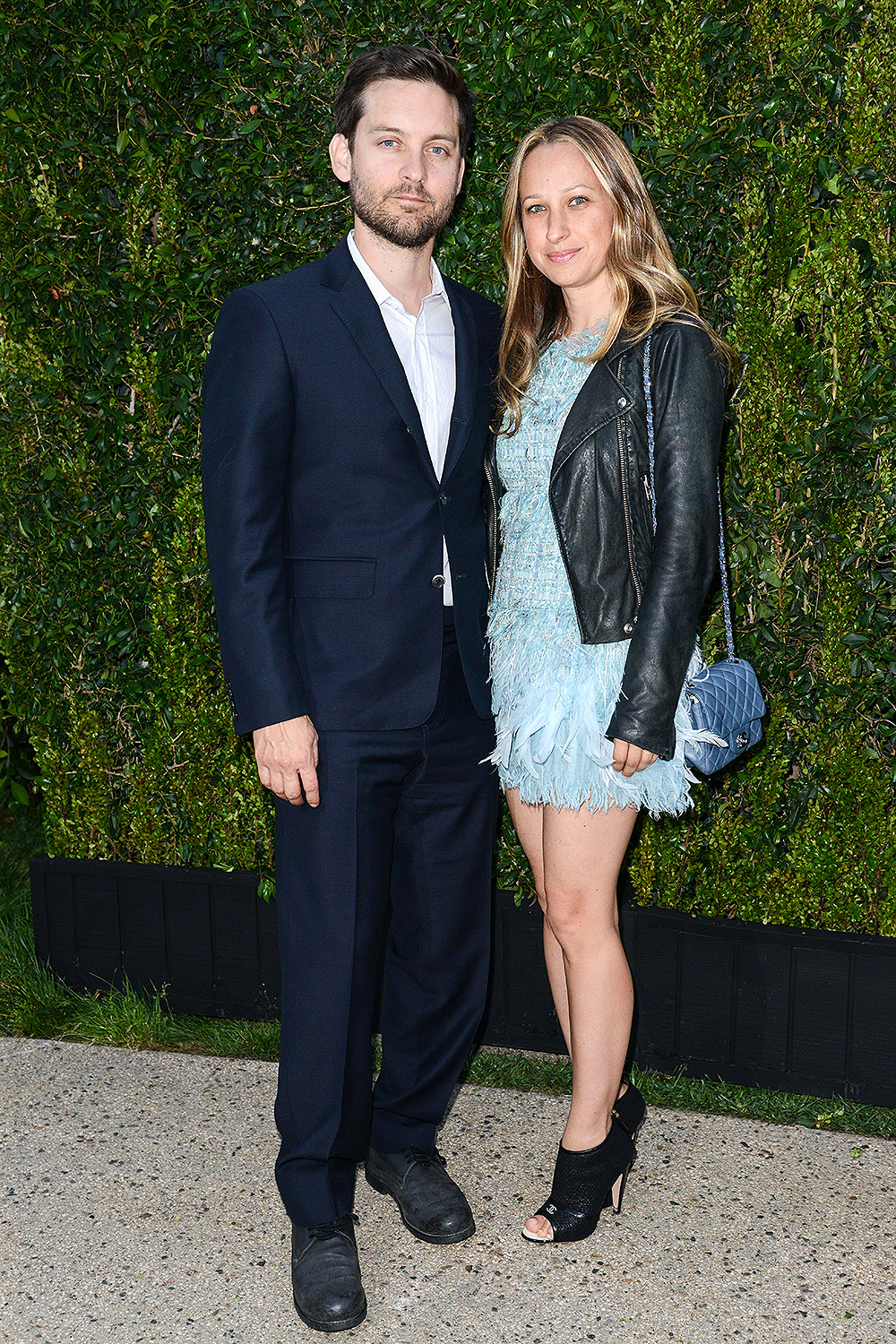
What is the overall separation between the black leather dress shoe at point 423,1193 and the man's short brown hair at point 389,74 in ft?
8.37

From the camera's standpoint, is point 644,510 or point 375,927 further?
point 375,927

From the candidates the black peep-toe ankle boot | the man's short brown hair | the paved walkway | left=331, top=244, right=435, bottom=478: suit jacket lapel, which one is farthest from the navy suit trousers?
the man's short brown hair

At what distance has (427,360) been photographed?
294cm

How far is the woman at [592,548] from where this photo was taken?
8.74ft

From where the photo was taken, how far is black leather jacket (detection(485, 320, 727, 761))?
265 centimetres

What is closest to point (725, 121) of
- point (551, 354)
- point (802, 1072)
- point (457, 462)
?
point (551, 354)

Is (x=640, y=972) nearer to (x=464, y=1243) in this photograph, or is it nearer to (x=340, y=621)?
(x=464, y=1243)

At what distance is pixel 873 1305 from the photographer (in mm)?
2766

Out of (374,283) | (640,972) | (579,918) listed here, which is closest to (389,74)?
(374,283)

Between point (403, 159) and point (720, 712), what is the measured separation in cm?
146

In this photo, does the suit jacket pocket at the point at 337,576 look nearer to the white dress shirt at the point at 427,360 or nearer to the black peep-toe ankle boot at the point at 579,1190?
the white dress shirt at the point at 427,360

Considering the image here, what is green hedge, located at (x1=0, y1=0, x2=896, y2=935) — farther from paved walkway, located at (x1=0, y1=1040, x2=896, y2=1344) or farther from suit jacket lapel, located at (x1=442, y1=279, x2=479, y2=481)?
paved walkway, located at (x1=0, y1=1040, x2=896, y2=1344)

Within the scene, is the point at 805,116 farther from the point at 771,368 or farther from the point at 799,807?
the point at 799,807

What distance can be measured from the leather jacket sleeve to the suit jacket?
48 cm
